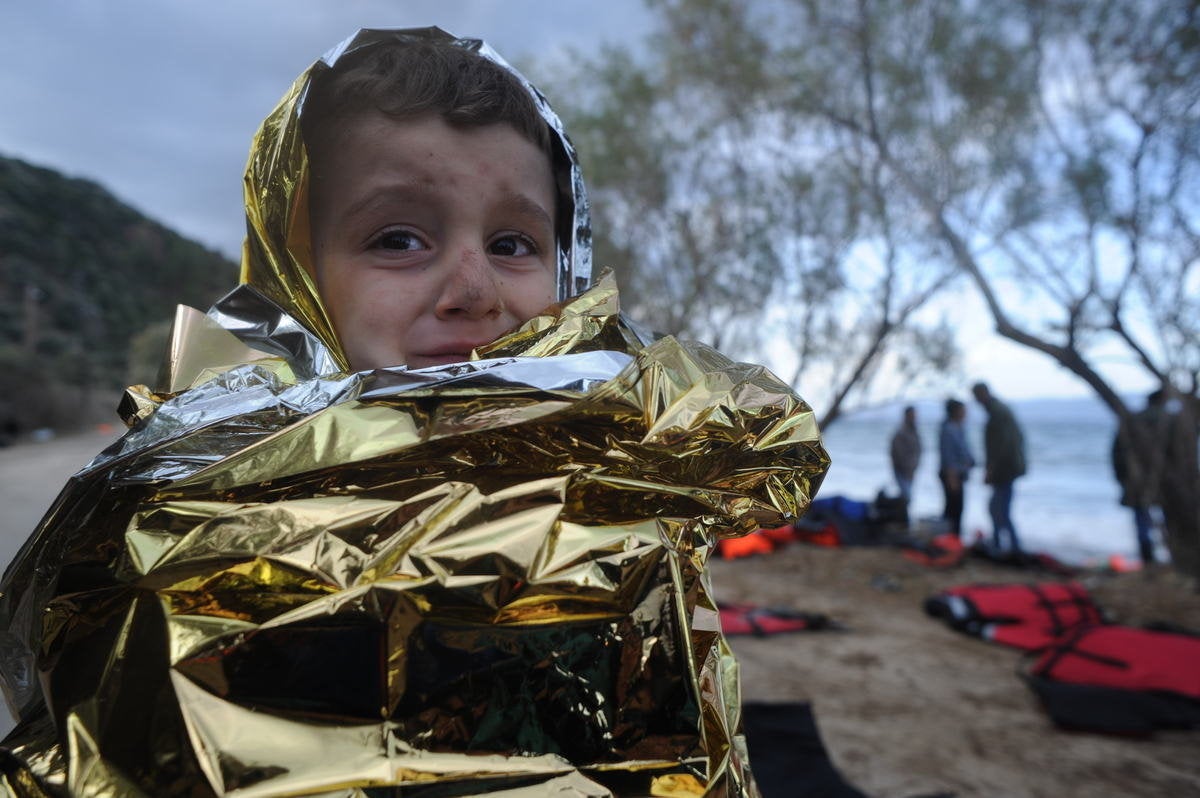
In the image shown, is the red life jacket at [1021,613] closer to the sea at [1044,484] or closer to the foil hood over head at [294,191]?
the sea at [1044,484]

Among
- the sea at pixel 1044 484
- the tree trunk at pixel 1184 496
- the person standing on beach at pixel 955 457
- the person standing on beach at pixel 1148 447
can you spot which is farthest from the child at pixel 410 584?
the person standing on beach at pixel 955 457

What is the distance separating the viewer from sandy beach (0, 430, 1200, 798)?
9.61ft

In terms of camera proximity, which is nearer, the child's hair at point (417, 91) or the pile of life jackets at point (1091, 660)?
the child's hair at point (417, 91)

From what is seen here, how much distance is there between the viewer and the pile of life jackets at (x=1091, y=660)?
11.0ft

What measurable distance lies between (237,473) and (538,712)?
14.3 inches

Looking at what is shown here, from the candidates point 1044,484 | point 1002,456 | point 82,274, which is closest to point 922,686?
point 1002,456

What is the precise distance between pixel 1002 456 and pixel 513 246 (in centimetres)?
834

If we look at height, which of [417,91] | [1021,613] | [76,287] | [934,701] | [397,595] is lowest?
[934,701]

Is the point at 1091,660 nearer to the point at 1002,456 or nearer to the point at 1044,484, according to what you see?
the point at 1002,456

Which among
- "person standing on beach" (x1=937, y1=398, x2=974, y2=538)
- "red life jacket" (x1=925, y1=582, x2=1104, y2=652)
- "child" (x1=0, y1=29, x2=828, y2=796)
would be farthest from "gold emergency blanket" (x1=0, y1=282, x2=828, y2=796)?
"person standing on beach" (x1=937, y1=398, x2=974, y2=538)

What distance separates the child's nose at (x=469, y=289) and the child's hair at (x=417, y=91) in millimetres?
205

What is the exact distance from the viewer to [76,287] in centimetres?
2997

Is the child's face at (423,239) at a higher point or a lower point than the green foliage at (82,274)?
lower

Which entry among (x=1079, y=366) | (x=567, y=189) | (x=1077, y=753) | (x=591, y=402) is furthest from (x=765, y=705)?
(x=1079, y=366)
